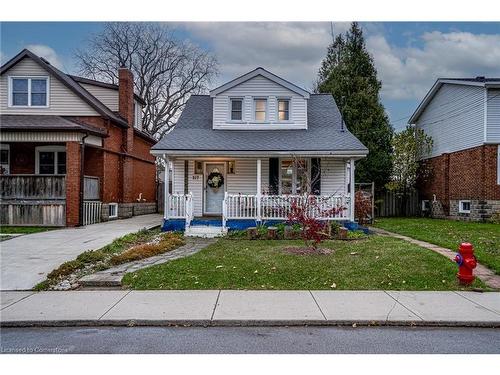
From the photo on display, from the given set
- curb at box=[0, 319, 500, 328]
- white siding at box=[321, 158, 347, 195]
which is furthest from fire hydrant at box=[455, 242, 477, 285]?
white siding at box=[321, 158, 347, 195]

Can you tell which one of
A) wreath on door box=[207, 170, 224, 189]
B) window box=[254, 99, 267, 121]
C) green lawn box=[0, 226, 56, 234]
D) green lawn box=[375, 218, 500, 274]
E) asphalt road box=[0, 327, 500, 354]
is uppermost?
window box=[254, 99, 267, 121]

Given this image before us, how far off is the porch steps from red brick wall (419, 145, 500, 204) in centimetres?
1205

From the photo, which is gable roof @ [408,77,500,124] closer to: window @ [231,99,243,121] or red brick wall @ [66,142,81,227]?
window @ [231,99,243,121]

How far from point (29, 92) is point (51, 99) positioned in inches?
39.4

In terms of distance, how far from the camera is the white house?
14.8 meters

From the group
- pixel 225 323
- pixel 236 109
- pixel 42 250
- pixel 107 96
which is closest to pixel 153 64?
pixel 107 96

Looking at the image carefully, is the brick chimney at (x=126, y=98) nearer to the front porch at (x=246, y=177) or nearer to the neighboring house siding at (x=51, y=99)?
the neighboring house siding at (x=51, y=99)

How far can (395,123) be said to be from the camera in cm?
2709

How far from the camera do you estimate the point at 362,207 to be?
17469 mm

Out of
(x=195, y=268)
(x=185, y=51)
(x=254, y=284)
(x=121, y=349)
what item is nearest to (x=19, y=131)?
(x=195, y=268)

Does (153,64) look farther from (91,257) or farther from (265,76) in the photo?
(91,257)

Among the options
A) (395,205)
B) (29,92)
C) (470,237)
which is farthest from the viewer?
(395,205)

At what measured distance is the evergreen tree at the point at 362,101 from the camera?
23.0 metres

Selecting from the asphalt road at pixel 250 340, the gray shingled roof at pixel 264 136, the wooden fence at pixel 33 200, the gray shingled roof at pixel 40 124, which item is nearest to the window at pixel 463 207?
the gray shingled roof at pixel 264 136
